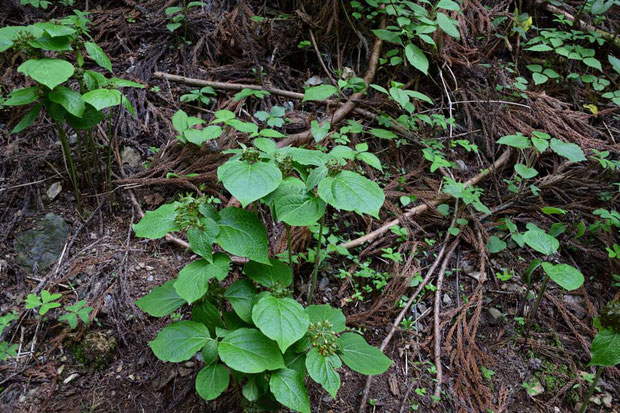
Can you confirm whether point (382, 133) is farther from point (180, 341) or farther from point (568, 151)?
point (180, 341)

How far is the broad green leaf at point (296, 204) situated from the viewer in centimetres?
171

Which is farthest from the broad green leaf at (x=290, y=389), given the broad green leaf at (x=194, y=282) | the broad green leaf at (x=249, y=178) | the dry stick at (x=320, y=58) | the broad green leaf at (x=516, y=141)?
the dry stick at (x=320, y=58)

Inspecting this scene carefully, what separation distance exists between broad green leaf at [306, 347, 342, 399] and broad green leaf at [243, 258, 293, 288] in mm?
330

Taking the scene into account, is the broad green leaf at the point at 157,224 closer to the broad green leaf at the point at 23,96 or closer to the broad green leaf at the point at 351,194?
the broad green leaf at the point at 351,194

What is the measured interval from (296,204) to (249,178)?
0.75 feet

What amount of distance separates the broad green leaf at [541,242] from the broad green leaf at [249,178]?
4.89 ft

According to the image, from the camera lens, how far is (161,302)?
1.91 meters

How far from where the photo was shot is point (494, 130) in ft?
11.5

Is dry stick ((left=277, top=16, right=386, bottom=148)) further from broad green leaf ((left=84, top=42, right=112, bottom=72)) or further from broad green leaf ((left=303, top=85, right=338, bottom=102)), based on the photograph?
broad green leaf ((left=84, top=42, right=112, bottom=72))

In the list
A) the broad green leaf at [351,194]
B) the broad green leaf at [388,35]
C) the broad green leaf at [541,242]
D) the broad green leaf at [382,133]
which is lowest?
the broad green leaf at [382,133]

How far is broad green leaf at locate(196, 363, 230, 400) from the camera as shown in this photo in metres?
1.73

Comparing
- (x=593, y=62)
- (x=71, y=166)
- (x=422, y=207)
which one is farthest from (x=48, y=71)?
(x=593, y=62)

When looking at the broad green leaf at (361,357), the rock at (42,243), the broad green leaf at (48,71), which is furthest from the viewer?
the rock at (42,243)

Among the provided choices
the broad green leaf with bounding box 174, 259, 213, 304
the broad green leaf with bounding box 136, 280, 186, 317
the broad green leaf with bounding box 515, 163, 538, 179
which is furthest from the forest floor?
the broad green leaf with bounding box 174, 259, 213, 304
